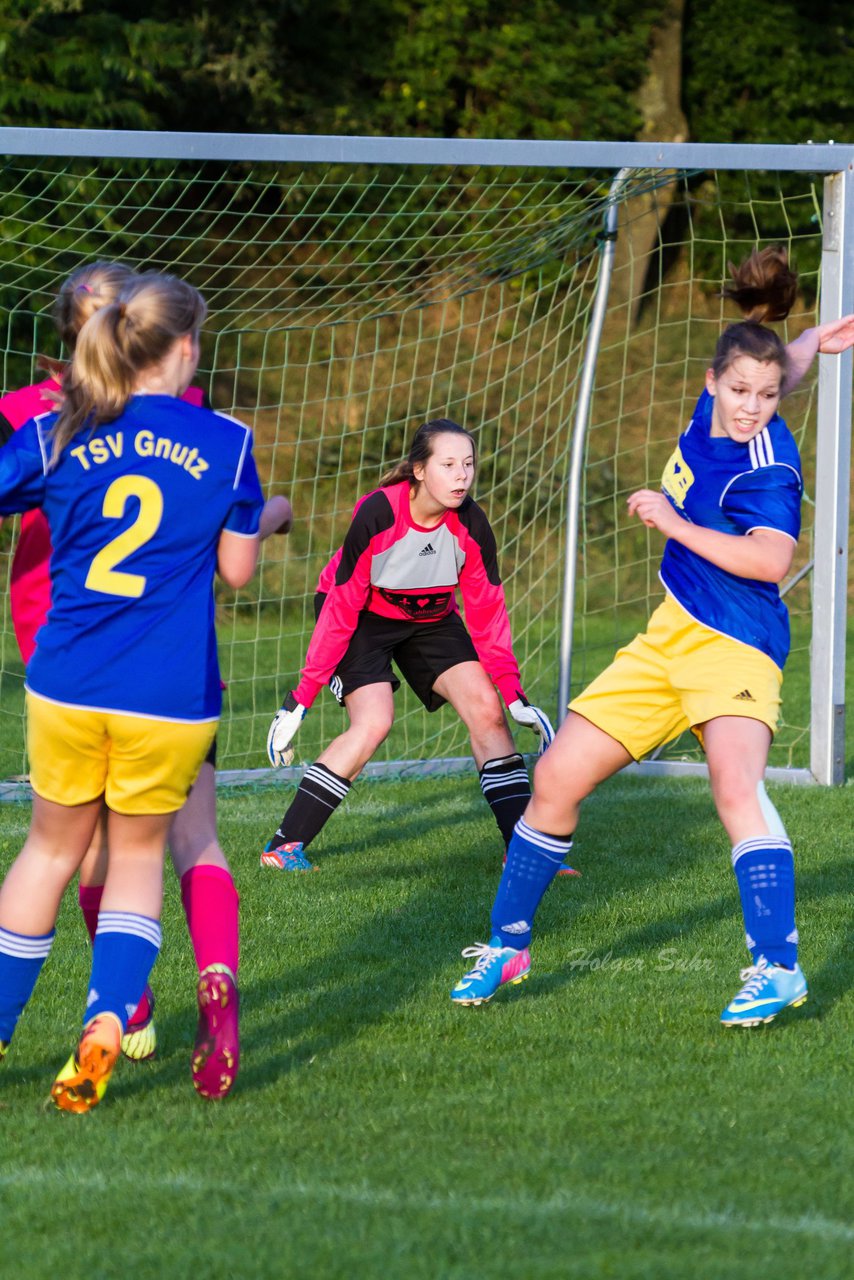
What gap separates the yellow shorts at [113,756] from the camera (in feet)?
10.3

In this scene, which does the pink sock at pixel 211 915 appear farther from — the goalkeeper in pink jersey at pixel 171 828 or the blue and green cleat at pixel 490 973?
the blue and green cleat at pixel 490 973

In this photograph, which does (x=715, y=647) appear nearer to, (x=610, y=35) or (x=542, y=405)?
(x=542, y=405)

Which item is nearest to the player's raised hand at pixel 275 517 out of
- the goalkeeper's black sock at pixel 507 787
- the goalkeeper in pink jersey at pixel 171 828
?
the goalkeeper in pink jersey at pixel 171 828

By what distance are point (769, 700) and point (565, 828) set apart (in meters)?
0.61

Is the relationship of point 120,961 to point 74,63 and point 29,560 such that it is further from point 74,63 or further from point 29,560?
point 74,63

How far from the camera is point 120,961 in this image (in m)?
3.22

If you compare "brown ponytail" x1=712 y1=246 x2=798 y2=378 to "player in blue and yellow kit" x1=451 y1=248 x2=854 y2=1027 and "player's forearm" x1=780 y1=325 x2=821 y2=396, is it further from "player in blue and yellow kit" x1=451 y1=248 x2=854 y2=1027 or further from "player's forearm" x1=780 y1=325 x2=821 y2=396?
"player in blue and yellow kit" x1=451 y1=248 x2=854 y2=1027

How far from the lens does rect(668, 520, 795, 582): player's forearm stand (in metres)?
3.78

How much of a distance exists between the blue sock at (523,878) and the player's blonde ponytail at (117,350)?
1592mm

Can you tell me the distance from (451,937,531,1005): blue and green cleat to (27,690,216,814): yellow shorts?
3.98 feet

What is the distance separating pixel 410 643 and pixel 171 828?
7.83 feet

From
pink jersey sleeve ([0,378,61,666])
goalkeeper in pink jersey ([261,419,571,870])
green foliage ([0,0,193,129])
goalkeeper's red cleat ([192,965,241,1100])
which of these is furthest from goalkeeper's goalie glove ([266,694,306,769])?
green foliage ([0,0,193,129])

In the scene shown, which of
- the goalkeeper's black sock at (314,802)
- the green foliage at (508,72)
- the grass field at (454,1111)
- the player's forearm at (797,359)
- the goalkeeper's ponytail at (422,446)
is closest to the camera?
the grass field at (454,1111)

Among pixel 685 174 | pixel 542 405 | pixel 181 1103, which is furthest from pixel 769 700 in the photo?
pixel 542 405
